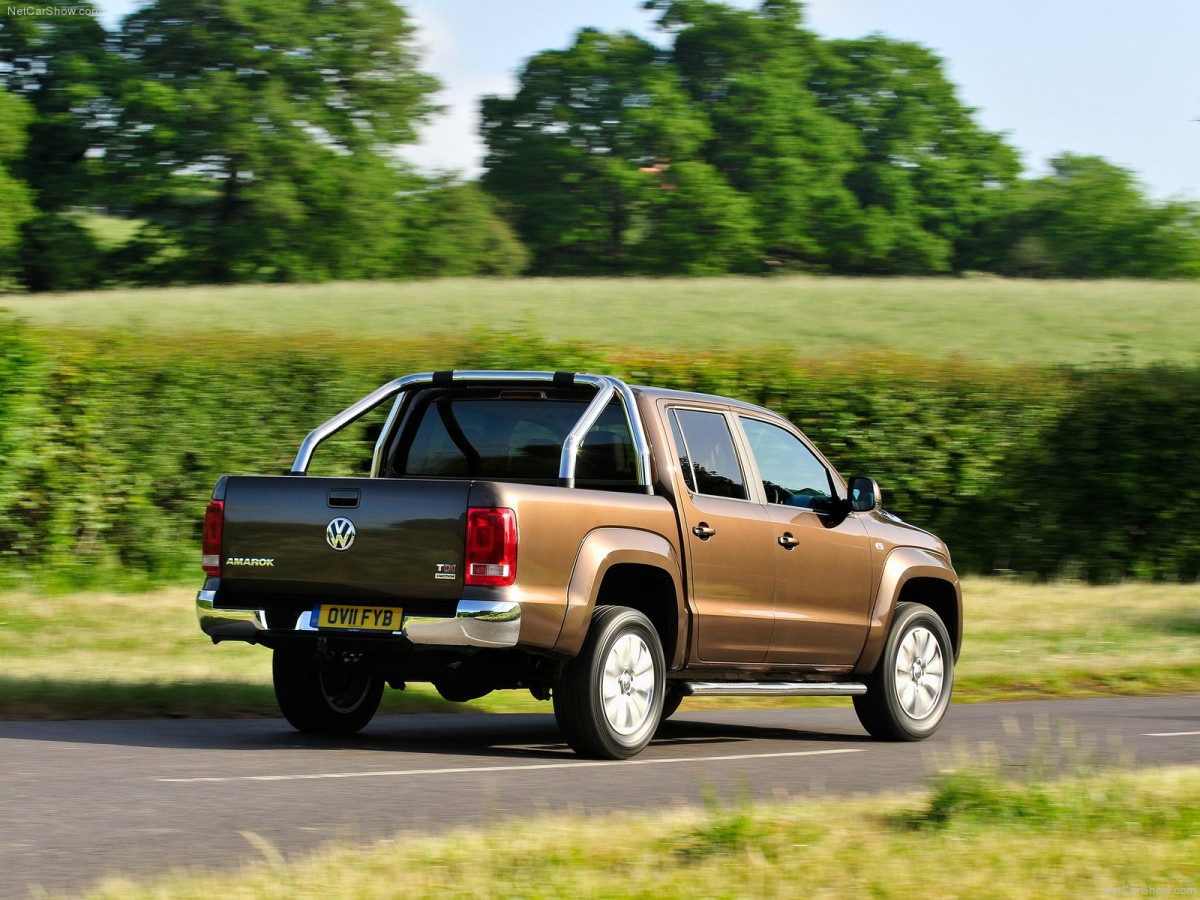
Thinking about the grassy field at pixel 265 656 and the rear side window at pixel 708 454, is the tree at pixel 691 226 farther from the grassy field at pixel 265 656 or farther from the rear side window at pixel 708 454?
the rear side window at pixel 708 454

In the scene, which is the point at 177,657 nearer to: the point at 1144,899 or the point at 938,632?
the point at 938,632

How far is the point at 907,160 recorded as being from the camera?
63312 mm

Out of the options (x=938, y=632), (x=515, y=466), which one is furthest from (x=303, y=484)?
(x=938, y=632)

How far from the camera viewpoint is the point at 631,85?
5906 centimetres

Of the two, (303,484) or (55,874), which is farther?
(303,484)

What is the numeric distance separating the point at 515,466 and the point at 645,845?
4080 millimetres

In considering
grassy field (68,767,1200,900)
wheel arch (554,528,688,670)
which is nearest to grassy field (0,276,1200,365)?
wheel arch (554,528,688,670)

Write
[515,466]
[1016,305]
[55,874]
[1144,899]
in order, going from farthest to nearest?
[1016,305] < [515,466] < [55,874] < [1144,899]

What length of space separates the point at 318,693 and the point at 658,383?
1037cm

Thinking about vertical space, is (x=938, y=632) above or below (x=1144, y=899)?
below

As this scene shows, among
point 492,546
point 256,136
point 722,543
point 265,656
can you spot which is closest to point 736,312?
point 256,136

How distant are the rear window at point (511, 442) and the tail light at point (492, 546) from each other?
1.20 meters

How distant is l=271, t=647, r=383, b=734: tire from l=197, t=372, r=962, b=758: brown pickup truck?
13mm

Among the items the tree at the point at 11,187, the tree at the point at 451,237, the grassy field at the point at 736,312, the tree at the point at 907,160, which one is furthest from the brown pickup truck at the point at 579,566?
the tree at the point at 907,160
